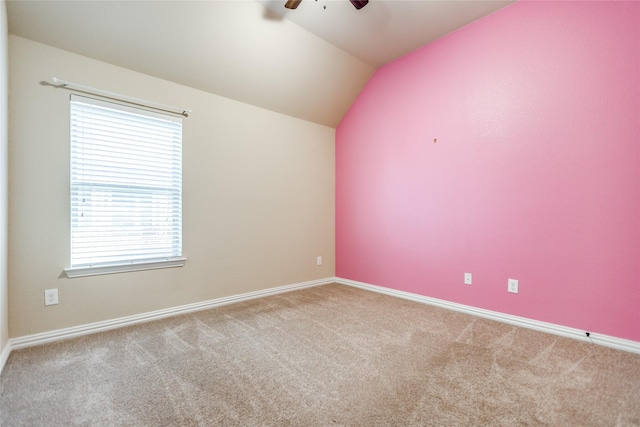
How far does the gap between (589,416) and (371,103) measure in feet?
11.1

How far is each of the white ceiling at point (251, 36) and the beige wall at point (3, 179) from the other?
23 cm

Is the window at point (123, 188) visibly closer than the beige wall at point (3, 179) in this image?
No

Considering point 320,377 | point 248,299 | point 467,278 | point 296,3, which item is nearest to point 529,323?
point 467,278

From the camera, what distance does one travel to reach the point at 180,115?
2.78 m

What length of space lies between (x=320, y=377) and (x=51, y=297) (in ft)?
6.90

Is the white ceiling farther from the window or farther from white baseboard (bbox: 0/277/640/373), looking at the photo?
white baseboard (bbox: 0/277/640/373)

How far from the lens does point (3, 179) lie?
1.86 m

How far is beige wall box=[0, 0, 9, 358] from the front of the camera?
1.78 meters

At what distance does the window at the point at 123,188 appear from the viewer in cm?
228

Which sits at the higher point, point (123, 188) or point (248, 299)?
point (123, 188)

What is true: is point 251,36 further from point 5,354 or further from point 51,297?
point 5,354

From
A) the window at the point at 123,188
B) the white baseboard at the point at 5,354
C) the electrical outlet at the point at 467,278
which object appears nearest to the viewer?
the white baseboard at the point at 5,354

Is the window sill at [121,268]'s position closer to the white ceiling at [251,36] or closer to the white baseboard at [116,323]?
the white baseboard at [116,323]

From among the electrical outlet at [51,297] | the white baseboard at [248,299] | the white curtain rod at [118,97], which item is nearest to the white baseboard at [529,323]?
the white baseboard at [248,299]
